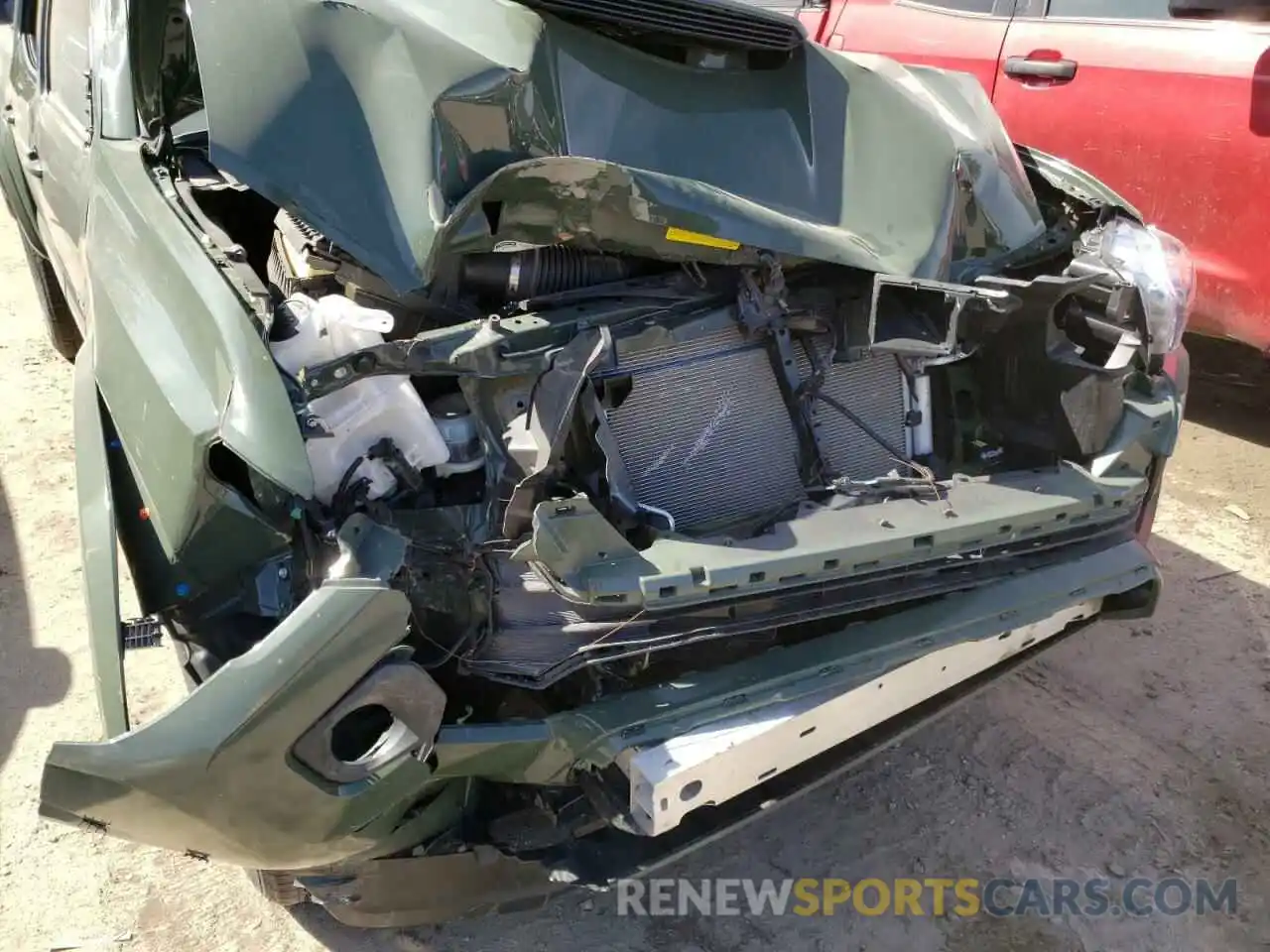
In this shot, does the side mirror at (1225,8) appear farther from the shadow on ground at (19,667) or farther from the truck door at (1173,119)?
the shadow on ground at (19,667)

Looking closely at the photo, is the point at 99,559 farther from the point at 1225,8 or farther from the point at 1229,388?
the point at 1229,388

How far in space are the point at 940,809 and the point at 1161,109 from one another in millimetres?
2796

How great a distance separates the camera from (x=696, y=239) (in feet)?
7.18

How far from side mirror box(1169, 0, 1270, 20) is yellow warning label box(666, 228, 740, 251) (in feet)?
8.41

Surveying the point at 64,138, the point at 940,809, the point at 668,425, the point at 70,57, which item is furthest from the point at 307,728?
the point at 70,57

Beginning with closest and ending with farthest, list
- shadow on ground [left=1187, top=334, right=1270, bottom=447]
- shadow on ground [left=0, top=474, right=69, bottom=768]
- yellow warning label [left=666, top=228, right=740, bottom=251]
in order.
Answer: yellow warning label [left=666, top=228, right=740, bottom=251]
shadow on ground [left=0, top=474, right=69, bottom=768]
shadow on ground [left=1187, top=334, right=1270, bottom=447]

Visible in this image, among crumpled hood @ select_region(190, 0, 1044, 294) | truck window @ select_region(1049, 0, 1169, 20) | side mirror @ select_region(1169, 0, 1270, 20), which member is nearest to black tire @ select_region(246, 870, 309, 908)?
crumpled hood @ select_region(190, 0, 1044, 294)

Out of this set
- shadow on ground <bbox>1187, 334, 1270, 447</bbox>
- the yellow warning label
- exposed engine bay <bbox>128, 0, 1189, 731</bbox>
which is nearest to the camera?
exposed engine bay <bbox>128, 0, 1189, 731</bbox>

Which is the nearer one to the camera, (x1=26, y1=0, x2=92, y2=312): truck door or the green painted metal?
the green painted metal

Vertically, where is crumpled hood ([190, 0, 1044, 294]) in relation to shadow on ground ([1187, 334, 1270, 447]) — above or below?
above

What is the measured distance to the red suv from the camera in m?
3.74

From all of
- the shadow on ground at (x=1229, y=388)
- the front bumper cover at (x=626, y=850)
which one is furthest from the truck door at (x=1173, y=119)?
the front bumper cover at (x=626, y=850)

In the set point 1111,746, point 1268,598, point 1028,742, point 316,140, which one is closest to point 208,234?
point 316,140

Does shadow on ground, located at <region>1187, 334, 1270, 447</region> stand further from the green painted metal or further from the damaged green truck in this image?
the green painted metal
